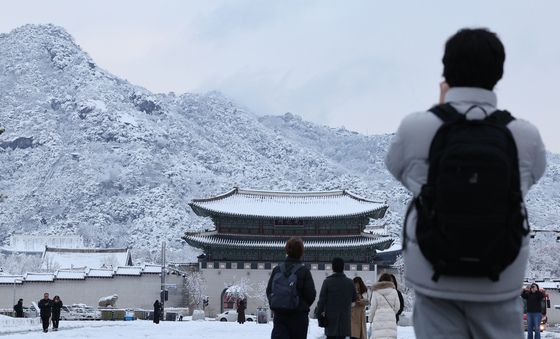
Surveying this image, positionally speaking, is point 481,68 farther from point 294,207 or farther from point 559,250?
point 559,250

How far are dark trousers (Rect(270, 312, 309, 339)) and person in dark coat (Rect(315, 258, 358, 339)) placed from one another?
4.75 feet

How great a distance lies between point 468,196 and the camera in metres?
3.51

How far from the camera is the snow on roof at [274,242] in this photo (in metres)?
63.6

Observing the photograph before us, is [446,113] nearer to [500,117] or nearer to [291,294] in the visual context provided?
[500,117]

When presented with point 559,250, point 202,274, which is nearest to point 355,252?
point 202,274

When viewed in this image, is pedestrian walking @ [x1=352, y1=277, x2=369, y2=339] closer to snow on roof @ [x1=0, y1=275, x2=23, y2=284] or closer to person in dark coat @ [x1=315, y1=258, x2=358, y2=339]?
person in dark coat @ [x1=315, y1=258, x2=358, y2=339]

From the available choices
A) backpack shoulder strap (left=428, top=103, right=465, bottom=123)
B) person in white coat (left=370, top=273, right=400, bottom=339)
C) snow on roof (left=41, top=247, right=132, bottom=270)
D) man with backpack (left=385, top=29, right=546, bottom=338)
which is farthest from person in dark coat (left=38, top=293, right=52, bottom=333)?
snow on roof (left=41, top=247, right=132, bottom=270)

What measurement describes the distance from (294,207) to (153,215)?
112350 millimetres

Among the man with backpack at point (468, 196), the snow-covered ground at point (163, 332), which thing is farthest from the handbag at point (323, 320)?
the snow-covered ground at point (163, 332)

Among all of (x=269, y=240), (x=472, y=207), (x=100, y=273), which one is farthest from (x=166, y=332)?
(x=269, y=240)

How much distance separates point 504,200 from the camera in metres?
3.57

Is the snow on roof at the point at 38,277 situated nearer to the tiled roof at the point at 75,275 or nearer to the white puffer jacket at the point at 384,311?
the tiled roof at the point at 75,275

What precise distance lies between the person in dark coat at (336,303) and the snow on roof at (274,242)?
5321 centimetres

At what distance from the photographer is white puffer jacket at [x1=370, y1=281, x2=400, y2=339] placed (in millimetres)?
11008
